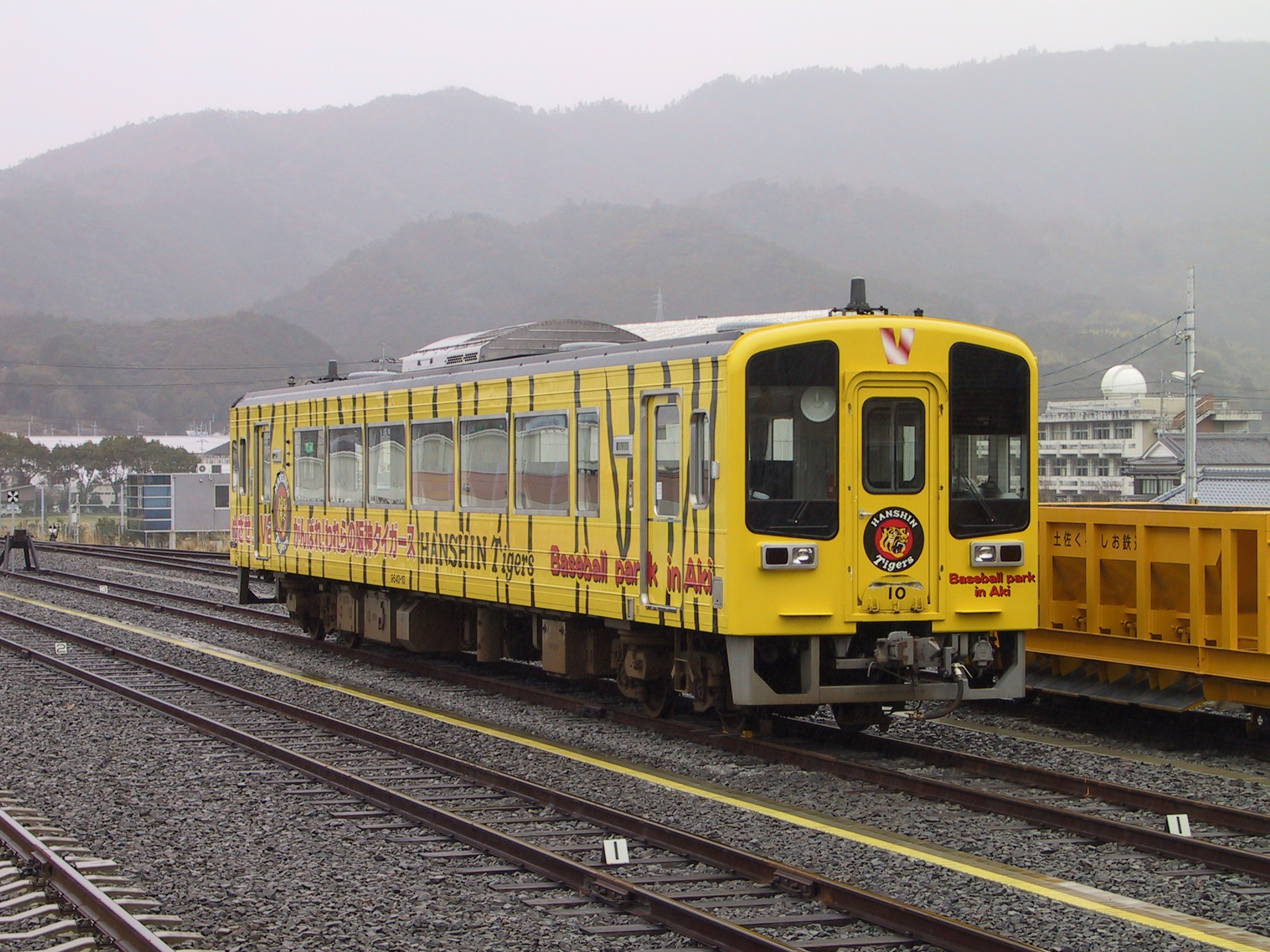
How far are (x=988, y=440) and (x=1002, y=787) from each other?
2.57 meters

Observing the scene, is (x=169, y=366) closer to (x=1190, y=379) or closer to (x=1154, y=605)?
(x=1190, y=379)

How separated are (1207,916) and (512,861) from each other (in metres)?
3.36

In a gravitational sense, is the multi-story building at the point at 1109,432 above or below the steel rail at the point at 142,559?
above

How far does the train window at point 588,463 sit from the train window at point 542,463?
237mm

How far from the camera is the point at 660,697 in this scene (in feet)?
38.3

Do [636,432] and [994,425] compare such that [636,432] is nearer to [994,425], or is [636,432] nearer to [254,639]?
[994,425]

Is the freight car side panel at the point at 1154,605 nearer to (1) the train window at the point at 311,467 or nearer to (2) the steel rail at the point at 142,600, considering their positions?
(1) the train window at the point at 311,467

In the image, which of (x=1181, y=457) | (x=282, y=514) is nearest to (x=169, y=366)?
(x=1181, y=457)

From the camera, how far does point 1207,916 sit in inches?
254

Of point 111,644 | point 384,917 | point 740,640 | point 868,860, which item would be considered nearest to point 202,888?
point 384,917

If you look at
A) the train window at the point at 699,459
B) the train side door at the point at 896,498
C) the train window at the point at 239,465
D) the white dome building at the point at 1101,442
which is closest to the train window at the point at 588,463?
the train window at the point at 699,459

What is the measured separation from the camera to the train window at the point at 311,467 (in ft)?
55.2

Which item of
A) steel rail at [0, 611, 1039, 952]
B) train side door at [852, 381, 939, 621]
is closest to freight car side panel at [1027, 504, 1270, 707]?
train side door at [852, 381, 939, 621]

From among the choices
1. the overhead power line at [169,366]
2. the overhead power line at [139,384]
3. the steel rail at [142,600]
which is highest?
the overhead power line at [169,366]
